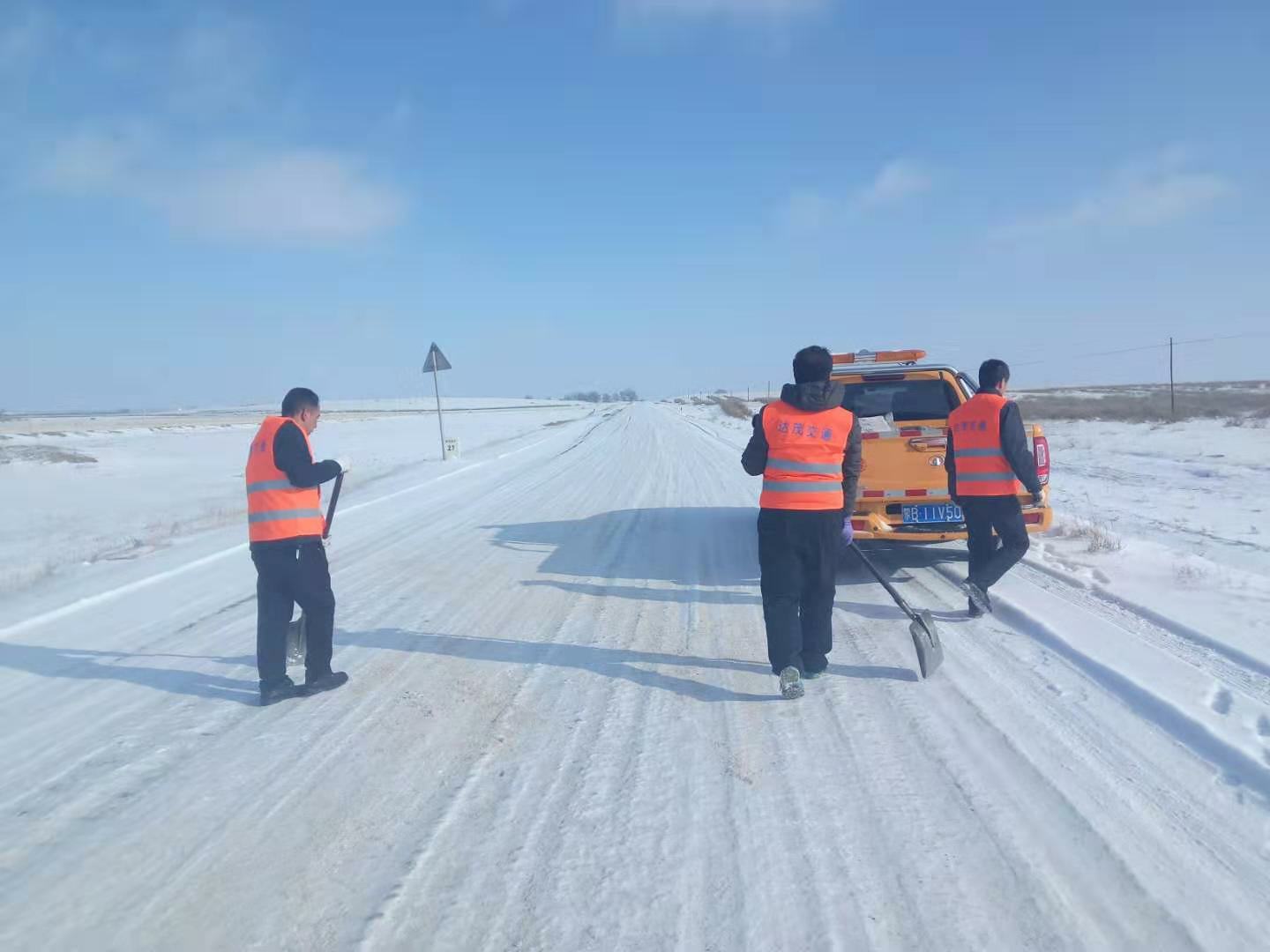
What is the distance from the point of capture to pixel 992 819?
319cm

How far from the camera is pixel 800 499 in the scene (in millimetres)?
4500

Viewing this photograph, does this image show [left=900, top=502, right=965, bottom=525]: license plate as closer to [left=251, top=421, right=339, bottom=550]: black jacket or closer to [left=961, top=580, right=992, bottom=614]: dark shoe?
[left=961, top=580, right=992, bottom=614]: dark shoe

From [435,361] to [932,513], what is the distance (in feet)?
57.2

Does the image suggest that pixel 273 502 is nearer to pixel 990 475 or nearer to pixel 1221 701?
pixel 990 475

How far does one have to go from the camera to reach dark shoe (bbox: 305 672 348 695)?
4770mm

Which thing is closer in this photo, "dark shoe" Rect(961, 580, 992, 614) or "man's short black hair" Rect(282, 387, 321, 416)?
"man's short black hair" Rect(282, 387, 321, 416)

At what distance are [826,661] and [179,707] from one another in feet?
12.2

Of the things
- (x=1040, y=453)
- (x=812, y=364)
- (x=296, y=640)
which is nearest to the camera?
(x=812, y=364)

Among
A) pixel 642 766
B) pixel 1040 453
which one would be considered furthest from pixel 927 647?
pixel 1040 453

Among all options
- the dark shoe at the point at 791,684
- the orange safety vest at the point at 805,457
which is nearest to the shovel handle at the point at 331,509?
the orange safety vest at the point at 805,457

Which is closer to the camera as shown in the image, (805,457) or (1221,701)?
(1221,701)

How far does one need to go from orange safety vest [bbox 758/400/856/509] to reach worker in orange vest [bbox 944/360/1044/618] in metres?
1.76

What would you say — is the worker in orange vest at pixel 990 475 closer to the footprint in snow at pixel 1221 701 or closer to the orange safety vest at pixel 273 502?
the footprint in snow at pixel 1221 701

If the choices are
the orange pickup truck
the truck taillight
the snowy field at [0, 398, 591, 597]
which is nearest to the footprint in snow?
the orange pickup truck
